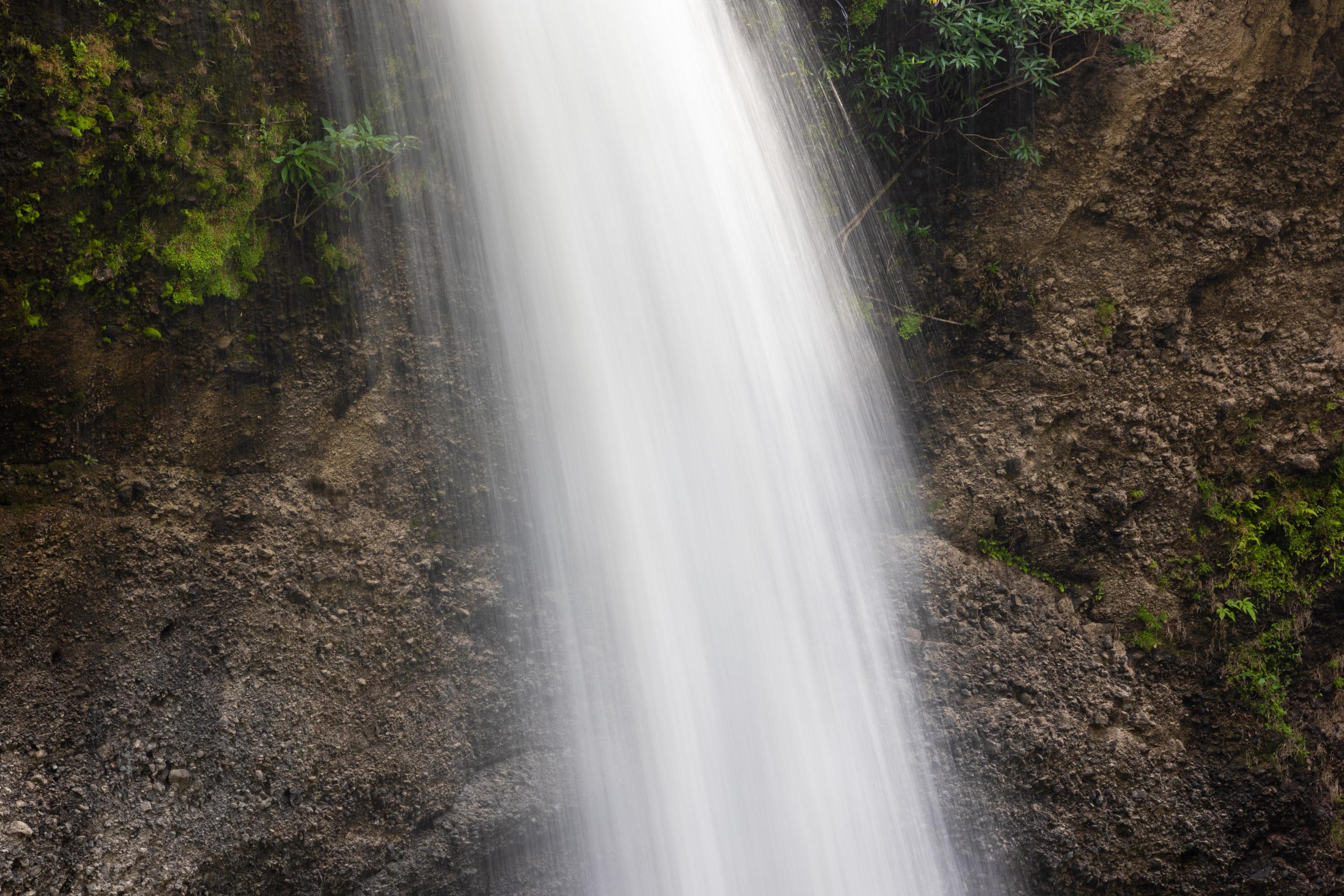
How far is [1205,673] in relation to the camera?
4.55m

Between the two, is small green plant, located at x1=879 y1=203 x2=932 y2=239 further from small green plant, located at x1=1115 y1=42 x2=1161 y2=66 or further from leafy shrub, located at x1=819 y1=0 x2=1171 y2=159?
small green plant, located at x1=1115 y1=42 x2=1161 y2=66

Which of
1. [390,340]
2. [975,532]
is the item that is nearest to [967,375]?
[975,532]

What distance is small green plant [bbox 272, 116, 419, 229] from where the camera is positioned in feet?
12.9

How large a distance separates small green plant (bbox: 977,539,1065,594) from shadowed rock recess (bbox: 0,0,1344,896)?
19mm

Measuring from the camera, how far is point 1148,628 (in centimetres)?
461

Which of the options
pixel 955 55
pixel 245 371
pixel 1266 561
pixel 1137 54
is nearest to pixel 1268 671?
pixel 1266 561

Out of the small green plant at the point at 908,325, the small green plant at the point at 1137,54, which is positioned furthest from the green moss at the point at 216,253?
the small green plant at the point at 1137,54

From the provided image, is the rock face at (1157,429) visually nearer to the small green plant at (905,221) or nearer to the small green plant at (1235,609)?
the small green plant at (1235,609)

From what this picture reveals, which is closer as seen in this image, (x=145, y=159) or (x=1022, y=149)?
(x=145, y=159)

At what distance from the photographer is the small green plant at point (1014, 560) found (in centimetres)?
470

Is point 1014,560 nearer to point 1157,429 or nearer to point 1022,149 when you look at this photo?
point 1157,429

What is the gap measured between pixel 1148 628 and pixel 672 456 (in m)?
2.89

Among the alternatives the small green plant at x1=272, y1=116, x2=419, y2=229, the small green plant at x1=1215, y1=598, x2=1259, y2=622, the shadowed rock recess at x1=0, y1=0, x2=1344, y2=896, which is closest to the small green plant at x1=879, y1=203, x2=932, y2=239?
the shadowed rock recess at x1=0, y1=0, x2=1344, y2=896

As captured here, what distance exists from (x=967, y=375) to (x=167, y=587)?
4.39 meters
